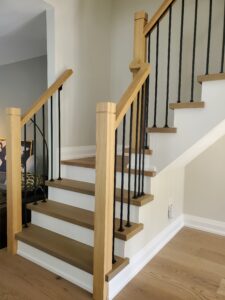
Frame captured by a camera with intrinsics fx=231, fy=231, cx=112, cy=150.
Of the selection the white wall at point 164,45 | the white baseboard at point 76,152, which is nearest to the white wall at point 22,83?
the white wall at point 164,45

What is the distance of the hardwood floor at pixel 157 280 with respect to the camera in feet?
4.94

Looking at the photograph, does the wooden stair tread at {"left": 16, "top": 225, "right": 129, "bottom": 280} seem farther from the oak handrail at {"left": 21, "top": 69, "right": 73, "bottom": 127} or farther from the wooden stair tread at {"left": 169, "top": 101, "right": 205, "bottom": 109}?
the wooden stair tread at {"left": 169, "top": 101, "right": 205, "bottom": 109}

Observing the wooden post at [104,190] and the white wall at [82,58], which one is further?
the white wall at [82,58]

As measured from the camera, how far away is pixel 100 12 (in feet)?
9.68

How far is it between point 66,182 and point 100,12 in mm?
2211

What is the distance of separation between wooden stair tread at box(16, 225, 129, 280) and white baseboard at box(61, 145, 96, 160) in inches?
32.2

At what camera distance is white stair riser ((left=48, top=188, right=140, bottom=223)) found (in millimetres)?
1752

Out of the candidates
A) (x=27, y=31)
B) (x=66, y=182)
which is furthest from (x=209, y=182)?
(x=27, y=31)

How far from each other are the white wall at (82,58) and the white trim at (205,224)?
4.96 ft

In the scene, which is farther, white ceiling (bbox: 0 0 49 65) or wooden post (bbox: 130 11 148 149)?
white ceiling (bbox: 0 0 49 65)

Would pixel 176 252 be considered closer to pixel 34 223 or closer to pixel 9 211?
pixel 34 223

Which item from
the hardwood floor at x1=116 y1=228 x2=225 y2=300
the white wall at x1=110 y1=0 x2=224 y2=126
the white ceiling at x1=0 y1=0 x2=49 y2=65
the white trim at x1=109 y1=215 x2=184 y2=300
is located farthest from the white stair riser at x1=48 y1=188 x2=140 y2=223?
the white ceiling at x1=0 y1=0 x2=49 y2=65

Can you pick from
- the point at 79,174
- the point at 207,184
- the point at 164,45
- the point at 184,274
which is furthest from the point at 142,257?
the point at 164,45

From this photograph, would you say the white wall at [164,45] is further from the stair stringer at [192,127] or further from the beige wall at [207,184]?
the stair stringer at [192,127]
